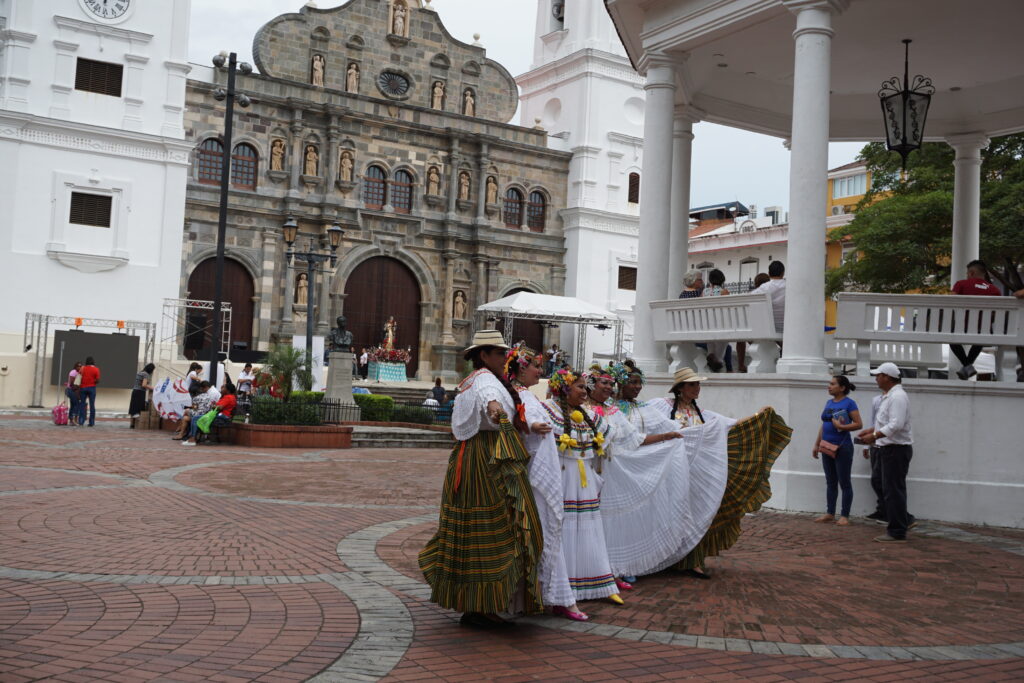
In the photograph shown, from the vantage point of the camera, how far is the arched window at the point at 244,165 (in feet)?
119

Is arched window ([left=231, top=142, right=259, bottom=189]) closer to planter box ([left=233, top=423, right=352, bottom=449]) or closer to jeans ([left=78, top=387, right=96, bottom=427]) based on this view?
jeans ([left=78, top=387, right=96, bottom=427])

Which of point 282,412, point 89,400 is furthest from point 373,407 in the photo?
point 89,400

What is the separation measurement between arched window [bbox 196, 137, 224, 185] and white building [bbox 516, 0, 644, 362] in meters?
14.4

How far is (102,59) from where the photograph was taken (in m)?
32.6

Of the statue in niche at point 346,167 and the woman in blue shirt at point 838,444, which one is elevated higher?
the statue in niche at point 346,167

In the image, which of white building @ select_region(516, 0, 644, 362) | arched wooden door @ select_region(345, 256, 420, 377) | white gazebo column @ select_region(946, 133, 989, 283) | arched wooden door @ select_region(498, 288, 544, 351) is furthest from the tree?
arched wooden door @ select_region(345, 256, 420, 377)

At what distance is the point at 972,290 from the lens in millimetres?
11492

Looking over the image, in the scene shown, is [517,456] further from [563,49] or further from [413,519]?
[563,49]

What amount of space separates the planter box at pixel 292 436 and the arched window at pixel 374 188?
818 inches

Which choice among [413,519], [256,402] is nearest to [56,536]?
[413,519]

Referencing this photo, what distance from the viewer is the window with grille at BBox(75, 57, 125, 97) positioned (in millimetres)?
32497

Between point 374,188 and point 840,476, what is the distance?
Answer: 103 feet

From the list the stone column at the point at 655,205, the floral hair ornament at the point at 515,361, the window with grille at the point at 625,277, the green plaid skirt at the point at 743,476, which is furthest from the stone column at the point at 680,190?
the window with grille at the point at 625,277

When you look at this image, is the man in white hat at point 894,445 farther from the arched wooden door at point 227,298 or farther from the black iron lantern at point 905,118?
the arched wooden door at point 227,298
